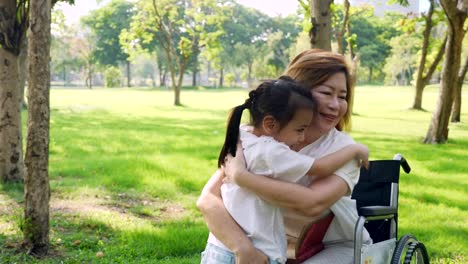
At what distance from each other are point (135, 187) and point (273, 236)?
15.4ft

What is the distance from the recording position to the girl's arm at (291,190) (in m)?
2.12

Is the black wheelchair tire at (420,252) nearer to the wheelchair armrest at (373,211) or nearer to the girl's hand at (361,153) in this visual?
the wheelchair armrest at (373,211)

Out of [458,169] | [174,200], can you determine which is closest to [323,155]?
[174,200]

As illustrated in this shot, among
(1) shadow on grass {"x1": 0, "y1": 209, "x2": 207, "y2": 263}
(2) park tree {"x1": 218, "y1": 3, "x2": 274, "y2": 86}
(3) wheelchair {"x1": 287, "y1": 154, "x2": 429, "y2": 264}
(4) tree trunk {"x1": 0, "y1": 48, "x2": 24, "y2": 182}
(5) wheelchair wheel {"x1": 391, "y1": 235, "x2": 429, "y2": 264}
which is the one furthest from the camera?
(2) park tree {"x1": 218, "y1": 3, "x2": 274, "y2": 86}

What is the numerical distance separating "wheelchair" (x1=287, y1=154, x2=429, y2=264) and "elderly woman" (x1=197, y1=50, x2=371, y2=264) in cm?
5

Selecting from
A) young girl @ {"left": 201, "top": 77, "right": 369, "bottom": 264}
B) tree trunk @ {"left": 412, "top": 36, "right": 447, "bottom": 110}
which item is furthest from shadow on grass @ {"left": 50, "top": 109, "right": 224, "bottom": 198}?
tree trunk @ {"left": 412, "top": 36, "right": 447, "bottom": 110}

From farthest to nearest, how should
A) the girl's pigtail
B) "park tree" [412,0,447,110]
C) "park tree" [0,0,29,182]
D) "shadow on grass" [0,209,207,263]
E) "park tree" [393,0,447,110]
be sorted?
"park tree" [412,0,447,110] < "park tree" [393,0,447,110] < "park tree" [0,0,29,182] < "shadow on grass" [0,209,207,263] < the girl's pigtail

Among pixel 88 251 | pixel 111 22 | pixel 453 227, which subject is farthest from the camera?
pixel 111 22

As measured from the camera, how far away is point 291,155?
213 centimetres

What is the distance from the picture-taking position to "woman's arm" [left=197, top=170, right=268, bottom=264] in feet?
7.02

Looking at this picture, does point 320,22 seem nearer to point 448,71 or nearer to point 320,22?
point 320,22

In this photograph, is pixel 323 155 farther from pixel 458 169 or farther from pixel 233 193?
pixel 458 169

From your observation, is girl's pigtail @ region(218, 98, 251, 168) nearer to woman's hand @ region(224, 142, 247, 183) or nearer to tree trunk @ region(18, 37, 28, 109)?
woman's hand @ region(224, 142, 247, 183)

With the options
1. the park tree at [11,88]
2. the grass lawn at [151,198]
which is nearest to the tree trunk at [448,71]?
the grass lawn at [151,198]
